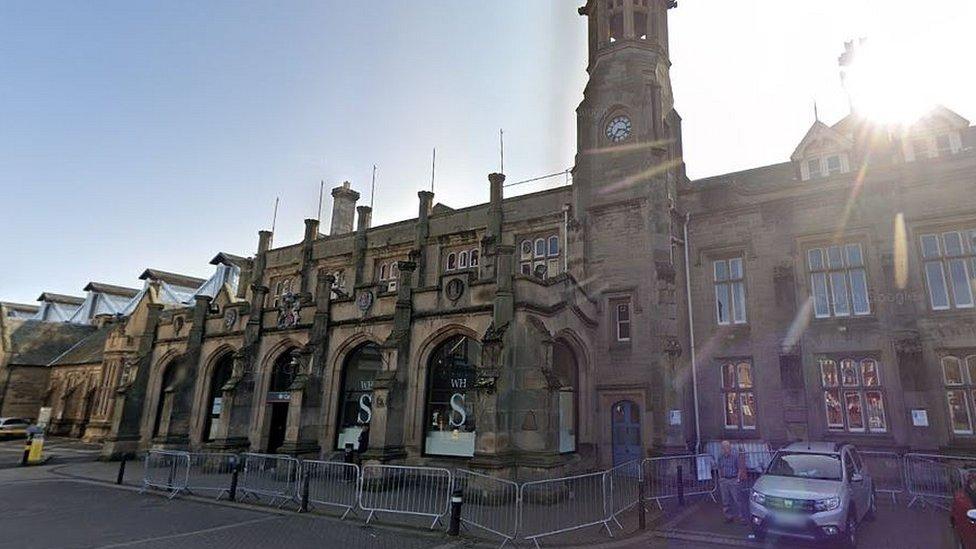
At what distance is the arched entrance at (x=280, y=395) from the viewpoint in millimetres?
22734

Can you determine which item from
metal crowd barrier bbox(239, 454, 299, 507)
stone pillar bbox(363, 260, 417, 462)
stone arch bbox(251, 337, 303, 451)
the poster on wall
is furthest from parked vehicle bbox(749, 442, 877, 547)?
stone arch bbox(251, 337, 303, 451)

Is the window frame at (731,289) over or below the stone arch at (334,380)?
over

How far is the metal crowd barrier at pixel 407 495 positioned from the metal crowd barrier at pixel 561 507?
2105 millimetres

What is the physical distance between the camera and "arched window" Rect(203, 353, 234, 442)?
25812 millimetres

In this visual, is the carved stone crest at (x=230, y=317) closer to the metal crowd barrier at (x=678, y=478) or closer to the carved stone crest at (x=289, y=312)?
the carved stone crest at (x=289, y=312)

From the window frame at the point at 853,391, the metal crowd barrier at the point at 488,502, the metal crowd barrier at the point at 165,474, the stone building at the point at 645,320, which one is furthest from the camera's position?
the window frame at the point at 853,391

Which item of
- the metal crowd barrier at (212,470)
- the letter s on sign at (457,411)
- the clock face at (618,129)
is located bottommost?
the metal crowd barrier at (212,470)

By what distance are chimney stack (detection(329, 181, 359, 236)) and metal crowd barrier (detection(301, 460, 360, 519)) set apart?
800 inches

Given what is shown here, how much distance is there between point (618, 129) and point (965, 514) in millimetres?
18111

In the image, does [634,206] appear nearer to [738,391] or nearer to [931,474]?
[738,391]

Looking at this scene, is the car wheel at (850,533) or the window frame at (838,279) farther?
the window frame at (838,279)

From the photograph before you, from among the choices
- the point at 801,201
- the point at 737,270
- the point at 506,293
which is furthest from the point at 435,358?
the point at 801,201

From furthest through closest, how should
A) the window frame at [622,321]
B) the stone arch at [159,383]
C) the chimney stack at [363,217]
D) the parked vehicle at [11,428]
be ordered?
the parked vehicle at [11,428]
the chimney stack at [363,217]
the stone arch at [159,383]
the window frame at [622,321]

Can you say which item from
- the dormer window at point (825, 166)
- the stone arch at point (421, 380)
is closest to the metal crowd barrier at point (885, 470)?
the dormer window at point (825, 166)
